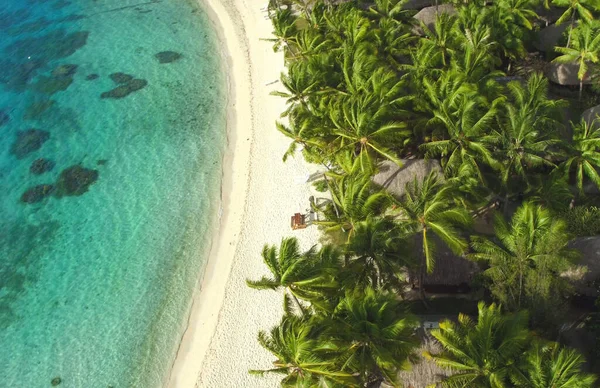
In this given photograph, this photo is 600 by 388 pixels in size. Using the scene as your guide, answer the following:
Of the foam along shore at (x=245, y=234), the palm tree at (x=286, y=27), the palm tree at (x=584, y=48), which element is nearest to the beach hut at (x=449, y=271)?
the foam along shore at (x=245, y=234)

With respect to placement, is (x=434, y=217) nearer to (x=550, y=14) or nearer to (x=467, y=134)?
(x=467, y=134)

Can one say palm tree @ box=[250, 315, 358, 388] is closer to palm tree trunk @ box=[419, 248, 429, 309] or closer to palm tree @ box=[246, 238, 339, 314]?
palm tree @ box=[246, 238, 339, 314]

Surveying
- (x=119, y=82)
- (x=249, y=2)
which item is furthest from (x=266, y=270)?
(x=249, y=2)

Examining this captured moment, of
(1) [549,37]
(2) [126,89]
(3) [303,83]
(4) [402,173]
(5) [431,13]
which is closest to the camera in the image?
(4) [402,173]

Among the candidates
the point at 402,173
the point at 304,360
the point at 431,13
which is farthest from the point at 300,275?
the point at 431,13

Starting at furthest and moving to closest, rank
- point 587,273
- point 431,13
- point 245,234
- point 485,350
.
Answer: point 431,13, point 245,234, point 587,273, point 485,350

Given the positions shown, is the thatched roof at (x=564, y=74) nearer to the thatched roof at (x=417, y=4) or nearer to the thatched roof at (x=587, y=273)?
the thatched roof at (x=417, y=4)
